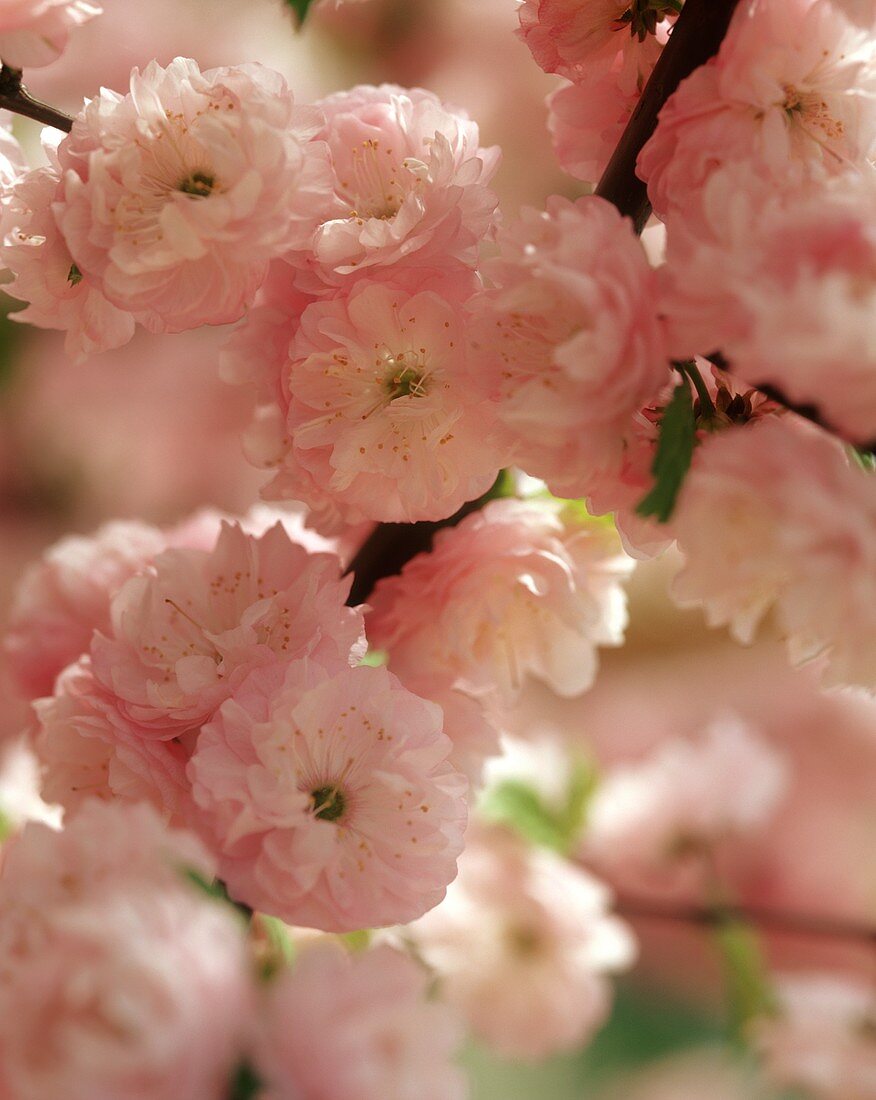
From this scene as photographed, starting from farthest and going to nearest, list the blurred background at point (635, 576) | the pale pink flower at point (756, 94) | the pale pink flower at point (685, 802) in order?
the blurred background at point (635, 576)
the pale pink flower at point (685, 802)
the pale pink flower at point (756, 94)

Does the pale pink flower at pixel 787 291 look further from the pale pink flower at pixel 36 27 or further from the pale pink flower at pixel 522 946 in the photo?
the pale pink flower at pixel 522 946

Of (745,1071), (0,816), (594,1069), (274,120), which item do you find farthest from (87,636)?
(594,1069)

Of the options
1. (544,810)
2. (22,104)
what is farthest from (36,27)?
(544,810)

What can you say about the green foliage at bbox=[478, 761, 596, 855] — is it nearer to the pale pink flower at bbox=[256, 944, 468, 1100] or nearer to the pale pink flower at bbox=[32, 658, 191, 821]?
the pale pink flower at bbox=[32, 658, 191, 821]

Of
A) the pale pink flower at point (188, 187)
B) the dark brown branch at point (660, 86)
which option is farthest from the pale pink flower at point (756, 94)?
the pale pink flower at point (188, 187)

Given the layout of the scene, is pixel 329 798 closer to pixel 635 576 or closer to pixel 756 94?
pixel 756 94

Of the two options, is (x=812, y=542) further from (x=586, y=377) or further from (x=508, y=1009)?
(x=508, y=1009)
